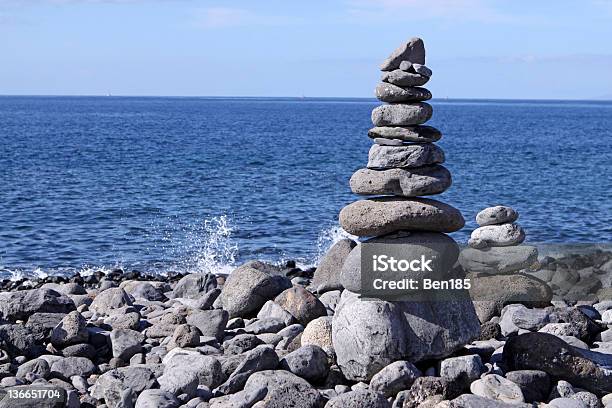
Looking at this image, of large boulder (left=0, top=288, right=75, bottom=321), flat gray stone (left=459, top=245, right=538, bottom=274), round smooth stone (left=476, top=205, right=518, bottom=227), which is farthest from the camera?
round smooth stone (left=476, top=205, right=518, bottom=227)

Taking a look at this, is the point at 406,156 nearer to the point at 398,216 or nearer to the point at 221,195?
the point at 398,216

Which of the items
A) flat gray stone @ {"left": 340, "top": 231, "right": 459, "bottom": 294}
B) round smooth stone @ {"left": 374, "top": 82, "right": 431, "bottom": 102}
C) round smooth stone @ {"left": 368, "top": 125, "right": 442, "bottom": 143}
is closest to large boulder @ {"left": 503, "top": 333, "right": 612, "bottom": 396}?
flat gray stone @ {"left": 340, "top": 231, "right": 459, "bottom": 294}

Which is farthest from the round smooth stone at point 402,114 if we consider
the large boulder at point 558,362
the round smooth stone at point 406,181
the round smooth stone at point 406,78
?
the large boulder at point 558,362

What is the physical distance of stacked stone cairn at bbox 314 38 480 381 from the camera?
11.2 meters

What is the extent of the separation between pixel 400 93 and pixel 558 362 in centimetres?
369

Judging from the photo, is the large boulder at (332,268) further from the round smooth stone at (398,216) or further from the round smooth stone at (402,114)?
the round smooth stone at (402,114)

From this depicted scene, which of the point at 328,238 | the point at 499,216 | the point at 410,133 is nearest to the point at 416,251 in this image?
the point at 410,133

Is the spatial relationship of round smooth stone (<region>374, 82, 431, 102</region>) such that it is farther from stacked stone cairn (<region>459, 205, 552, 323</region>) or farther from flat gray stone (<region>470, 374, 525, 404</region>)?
stacked stone cairn (<region>459, 205, 552, 323</region>)

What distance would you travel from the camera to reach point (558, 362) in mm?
11227

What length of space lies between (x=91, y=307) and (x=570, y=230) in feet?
61.3

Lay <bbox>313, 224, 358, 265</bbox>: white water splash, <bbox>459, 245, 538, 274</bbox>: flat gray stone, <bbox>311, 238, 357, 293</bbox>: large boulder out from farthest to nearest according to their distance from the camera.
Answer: <bbox>313, 224, 358, 265</bbox>: white water splash < <bbox>311, 238, 357, 293</bbox>: large boulder < <bbox>459, 245, 538, 274</bbox>: flat gray stone

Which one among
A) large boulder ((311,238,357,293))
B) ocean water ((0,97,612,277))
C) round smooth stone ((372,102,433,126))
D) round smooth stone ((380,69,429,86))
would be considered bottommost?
ocean water ((0,97,612,277))

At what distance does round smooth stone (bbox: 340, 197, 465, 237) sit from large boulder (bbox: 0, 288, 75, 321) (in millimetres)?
5195

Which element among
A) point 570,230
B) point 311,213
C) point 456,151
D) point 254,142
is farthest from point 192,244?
point 254,142
